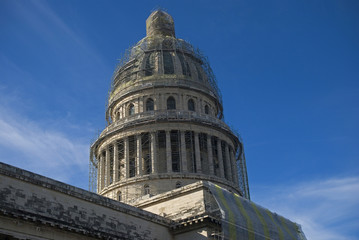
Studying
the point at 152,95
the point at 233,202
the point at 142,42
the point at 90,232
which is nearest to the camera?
the point at 90,232

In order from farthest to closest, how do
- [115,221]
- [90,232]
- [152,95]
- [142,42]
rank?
[142,42]
[152,95]
[115,221]
[90,232]

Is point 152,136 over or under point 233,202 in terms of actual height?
over

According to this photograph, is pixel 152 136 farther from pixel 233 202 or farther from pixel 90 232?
pixel 90 232

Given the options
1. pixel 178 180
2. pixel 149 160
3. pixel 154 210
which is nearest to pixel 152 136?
pixel 149 160

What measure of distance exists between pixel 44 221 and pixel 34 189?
238cm

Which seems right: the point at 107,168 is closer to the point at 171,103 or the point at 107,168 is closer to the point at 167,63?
the point at 171,103

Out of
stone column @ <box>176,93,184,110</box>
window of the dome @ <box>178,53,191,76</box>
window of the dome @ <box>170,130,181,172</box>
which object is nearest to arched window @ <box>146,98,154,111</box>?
stone column @ <box>176,93,184,110</box>

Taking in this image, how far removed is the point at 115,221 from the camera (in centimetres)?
3238

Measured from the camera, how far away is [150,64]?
188ft

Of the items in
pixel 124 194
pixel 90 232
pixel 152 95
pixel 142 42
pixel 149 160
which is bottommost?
pixel 90 232

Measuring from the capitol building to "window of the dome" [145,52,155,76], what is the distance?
136 mm

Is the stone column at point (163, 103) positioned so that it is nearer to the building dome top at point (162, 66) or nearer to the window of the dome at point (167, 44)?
the building dome top at point (162, 66)

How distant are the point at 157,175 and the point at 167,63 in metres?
15.2

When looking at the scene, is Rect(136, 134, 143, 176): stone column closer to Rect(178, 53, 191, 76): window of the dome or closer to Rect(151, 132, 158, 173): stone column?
Rect(151, 132, 158, 173): stone column
